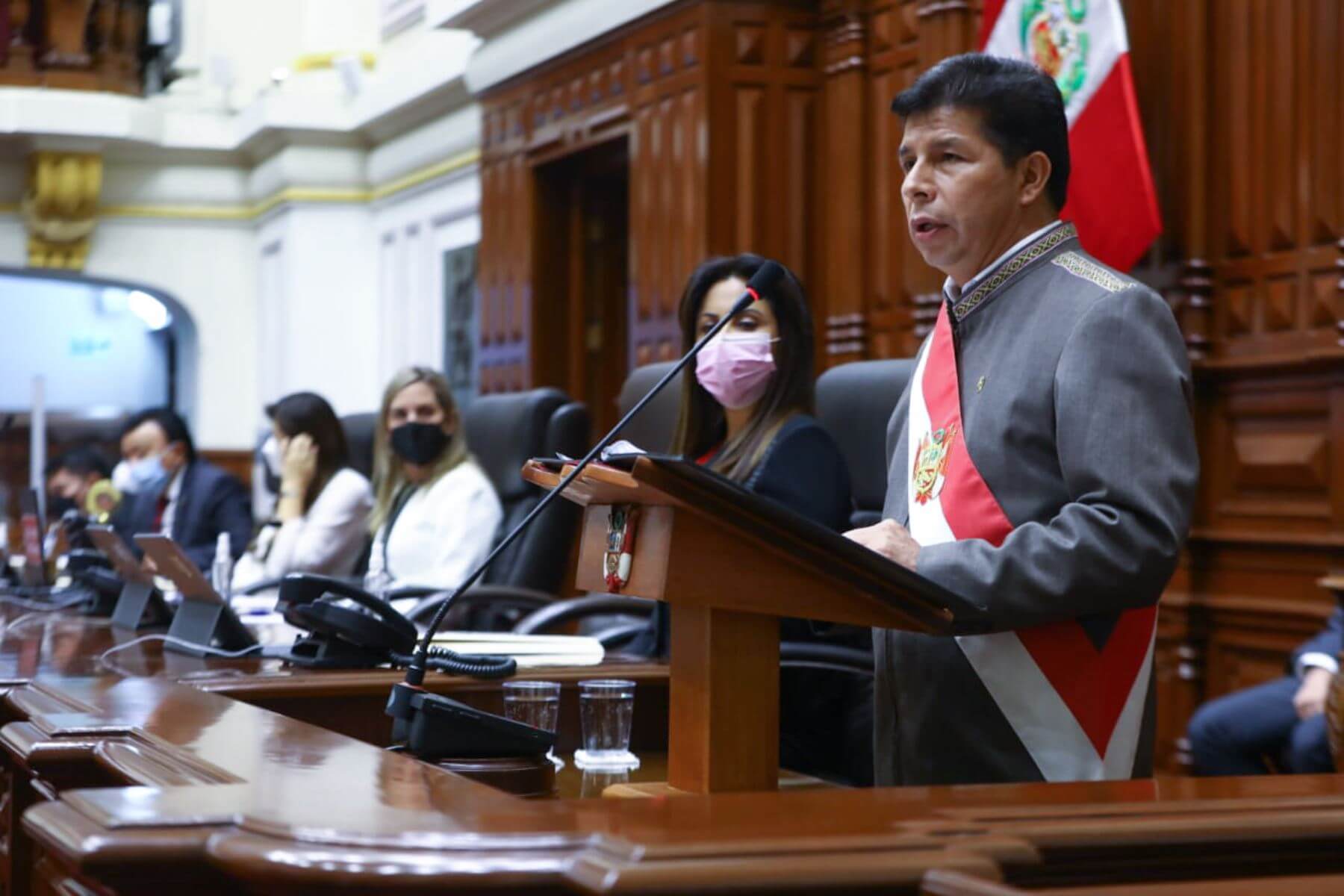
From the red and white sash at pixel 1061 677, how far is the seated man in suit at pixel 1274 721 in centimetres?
140

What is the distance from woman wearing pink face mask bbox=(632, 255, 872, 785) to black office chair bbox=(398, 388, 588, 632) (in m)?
1.21

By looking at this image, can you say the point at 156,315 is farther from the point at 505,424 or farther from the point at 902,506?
the point at 902,506

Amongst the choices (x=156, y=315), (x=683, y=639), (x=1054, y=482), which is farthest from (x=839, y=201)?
(x=156, y=315)

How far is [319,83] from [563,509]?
5.81 meters

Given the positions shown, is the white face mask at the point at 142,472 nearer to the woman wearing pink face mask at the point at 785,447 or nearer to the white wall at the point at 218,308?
the white wall at the point at 218,308

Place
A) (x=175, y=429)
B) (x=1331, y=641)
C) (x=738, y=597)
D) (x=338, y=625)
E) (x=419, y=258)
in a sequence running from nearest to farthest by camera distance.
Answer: (x=738, y=597) → (x=338, y=625) → (x=1331, y=641) → (x=175, y=429) → (x=419, y=258)

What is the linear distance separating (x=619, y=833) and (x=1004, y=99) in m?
1.09

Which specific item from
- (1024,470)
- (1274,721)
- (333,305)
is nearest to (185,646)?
(1024,470)

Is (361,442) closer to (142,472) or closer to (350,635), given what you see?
(142,472)

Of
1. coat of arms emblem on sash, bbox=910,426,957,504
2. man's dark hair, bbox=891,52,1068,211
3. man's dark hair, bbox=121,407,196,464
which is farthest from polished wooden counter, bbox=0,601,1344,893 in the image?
man's dark hair, bbox=121,407,196,464

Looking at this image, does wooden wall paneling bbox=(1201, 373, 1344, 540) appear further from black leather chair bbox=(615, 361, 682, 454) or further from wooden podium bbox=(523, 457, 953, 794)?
wooden podium bbox=(523, 457, 953, 794)

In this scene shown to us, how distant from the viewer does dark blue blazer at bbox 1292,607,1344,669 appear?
323 centimetres

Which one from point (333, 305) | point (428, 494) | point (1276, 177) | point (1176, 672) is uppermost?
point (333, 305)

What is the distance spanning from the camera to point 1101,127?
14.0 feet
